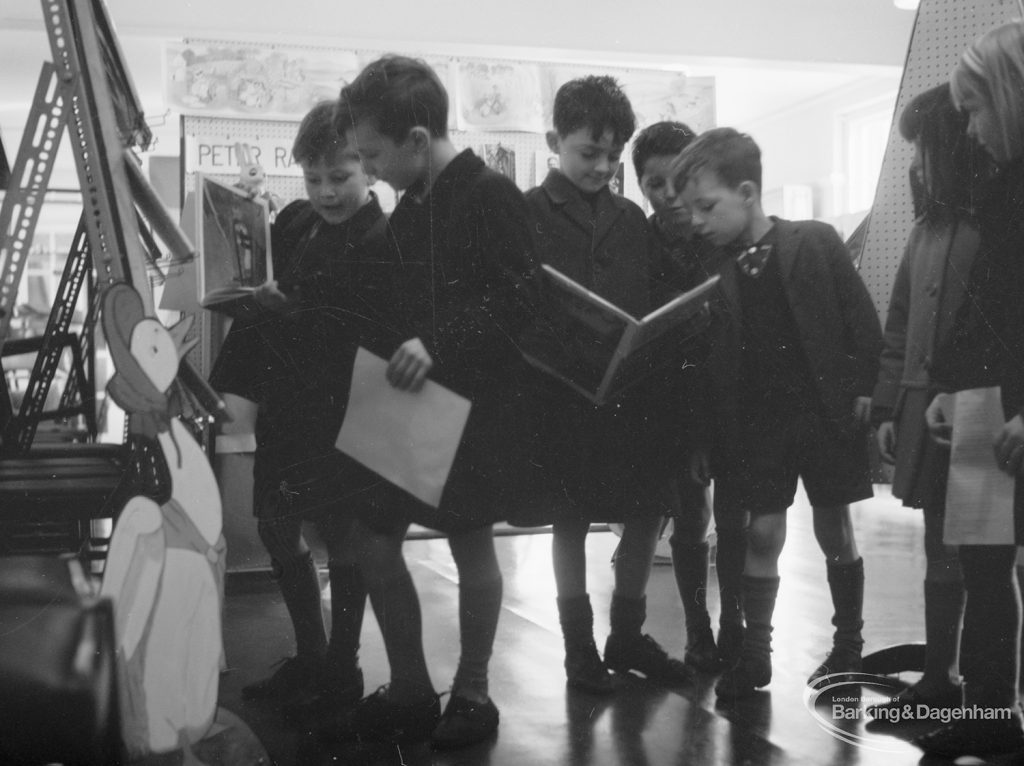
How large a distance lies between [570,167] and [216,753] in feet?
3.13

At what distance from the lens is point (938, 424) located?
150 centimetres

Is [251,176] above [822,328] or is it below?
above

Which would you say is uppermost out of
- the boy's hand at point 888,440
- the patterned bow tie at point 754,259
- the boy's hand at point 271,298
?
the patterned bow tie at point 754,259

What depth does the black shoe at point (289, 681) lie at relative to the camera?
4.53 feet

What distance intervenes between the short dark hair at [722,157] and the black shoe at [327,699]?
92cm

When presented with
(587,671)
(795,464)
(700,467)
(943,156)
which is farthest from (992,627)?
(943,156)

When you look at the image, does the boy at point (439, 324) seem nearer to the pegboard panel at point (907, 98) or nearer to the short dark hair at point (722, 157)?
the short dark hair at point (722, 157)

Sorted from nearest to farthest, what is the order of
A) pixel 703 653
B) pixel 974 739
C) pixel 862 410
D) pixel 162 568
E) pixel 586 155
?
pixel 162 568
pixel 974 739
pixel 586 155
pixel 862 410
pixel 703 653

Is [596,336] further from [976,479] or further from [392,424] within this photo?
[976,479]

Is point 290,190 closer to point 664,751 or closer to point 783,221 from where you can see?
point 783,221

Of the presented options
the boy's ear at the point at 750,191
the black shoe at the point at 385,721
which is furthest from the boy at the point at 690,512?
the black shoe at the point at 385,721

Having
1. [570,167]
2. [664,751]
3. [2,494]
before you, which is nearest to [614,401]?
[570,167]

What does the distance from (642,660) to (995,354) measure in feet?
2.42

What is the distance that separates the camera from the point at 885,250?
1.63m
